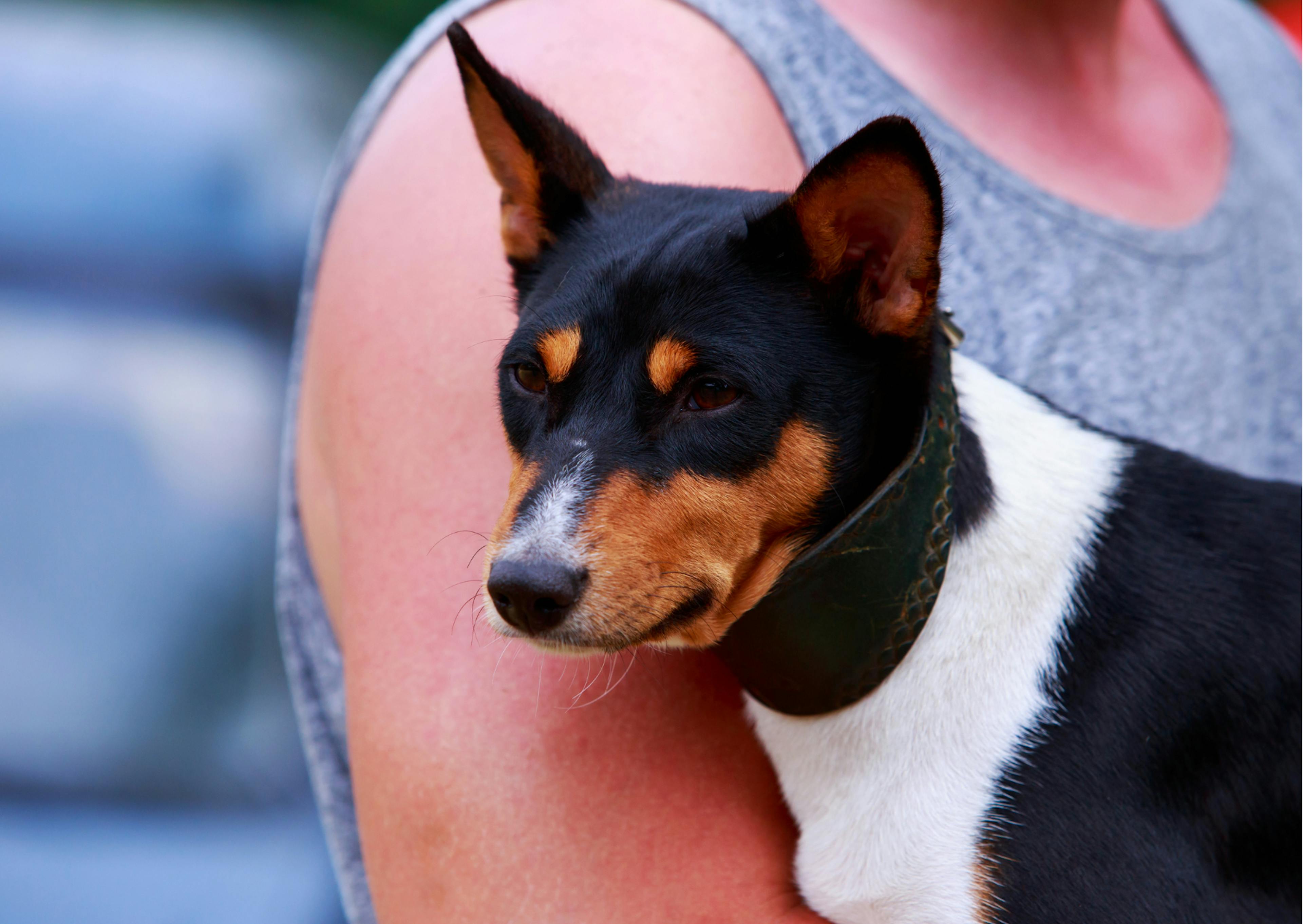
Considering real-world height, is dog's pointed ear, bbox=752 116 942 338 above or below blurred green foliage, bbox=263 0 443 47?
above

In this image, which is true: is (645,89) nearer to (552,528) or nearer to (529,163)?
(529,163)

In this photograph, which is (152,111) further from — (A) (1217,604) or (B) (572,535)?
(A) (1217,604)

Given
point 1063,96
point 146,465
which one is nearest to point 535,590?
point 1063,96

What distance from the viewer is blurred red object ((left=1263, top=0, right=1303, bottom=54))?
488 cm

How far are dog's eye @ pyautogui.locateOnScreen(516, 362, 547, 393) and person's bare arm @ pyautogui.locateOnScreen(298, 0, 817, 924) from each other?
133mm

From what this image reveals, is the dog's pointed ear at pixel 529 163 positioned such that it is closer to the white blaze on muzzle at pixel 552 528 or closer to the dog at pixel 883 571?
the dog at pixel 883 571

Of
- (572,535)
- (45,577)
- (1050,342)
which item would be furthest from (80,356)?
(1050,342)

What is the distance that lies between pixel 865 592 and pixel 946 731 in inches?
8.3

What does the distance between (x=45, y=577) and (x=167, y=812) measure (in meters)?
0.64

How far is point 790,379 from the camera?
1.25m

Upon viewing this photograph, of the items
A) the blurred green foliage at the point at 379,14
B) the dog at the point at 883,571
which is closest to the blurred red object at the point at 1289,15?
the blurred green foliage at the point at 379,14

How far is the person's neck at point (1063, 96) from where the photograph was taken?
75.0 inches

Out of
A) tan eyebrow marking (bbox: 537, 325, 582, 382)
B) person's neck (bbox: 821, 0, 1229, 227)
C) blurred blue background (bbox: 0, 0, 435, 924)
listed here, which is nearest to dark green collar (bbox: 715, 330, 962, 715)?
tan eyebrow marking (bbox: 537, 325, 582, 382)

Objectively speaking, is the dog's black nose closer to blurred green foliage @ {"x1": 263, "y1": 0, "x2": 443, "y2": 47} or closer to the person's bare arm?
the person's bare arm
